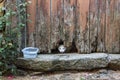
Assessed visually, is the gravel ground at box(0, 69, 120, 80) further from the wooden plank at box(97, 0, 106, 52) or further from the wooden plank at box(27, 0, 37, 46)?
the wooden plank at box(27, 0, 37, 46)

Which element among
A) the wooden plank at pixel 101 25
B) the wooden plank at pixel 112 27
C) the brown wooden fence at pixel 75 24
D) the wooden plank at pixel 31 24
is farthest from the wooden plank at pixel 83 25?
the wooden plank at pixel 31 24

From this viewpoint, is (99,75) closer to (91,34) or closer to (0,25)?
(91,34)

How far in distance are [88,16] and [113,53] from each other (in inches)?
24.0

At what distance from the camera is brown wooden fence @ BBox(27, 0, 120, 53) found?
4.41m

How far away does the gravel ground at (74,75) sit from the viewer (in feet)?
14.0

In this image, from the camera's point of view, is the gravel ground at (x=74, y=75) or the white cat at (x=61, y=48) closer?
the gravel ground at (x=74, y=75)

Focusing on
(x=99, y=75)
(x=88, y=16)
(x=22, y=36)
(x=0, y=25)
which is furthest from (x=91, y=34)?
(x=0, y=25)

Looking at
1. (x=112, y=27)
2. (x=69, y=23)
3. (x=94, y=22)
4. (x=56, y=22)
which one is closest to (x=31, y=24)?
(x=56, y=22)

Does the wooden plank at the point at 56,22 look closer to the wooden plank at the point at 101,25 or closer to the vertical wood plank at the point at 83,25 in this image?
the vertical wood plank at the point at 83,25

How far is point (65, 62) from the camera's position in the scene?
431 centimetres

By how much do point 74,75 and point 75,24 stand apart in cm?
67

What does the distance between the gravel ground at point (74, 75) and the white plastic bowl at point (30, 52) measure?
24 centimetres

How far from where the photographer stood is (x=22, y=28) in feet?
14.5

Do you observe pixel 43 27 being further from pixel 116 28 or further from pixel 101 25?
pixel 116 28
